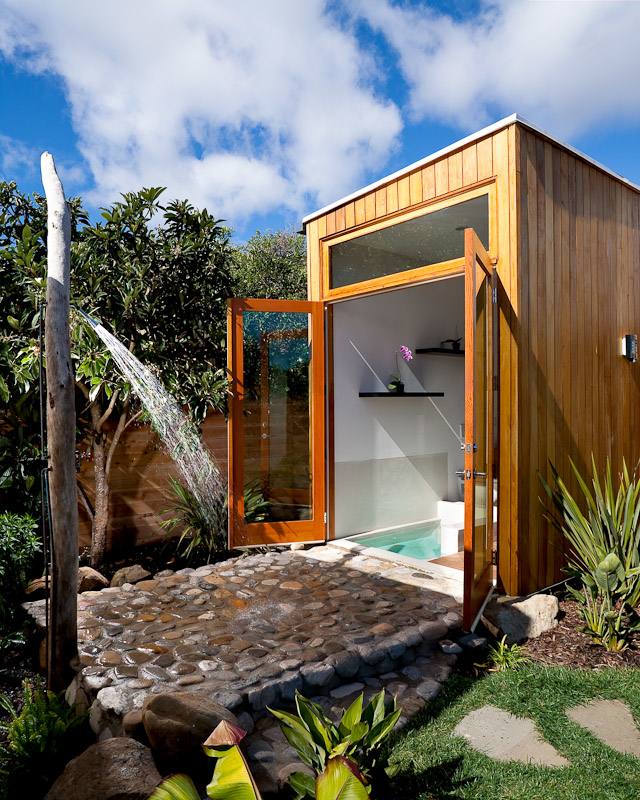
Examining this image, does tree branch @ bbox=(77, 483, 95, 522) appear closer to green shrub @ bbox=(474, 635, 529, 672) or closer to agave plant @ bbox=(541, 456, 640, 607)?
green shrub @ bbox=(474, 635, 529, 672)

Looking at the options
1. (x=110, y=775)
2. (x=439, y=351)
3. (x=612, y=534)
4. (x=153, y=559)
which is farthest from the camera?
(x=439, y=351)

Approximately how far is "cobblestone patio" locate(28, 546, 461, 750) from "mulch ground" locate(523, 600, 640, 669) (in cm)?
48

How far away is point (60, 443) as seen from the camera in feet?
8.93

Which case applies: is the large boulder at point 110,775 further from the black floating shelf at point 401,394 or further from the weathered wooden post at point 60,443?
the black floating shelf at point 401,394

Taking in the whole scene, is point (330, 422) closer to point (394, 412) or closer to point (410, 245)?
point (394, 412)

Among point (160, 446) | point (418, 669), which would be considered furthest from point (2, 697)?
point (160, 446)

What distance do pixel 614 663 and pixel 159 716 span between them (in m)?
2.39

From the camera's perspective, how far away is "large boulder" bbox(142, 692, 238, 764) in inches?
81.8

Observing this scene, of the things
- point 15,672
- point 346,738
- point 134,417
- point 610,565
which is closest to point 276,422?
point 134,417

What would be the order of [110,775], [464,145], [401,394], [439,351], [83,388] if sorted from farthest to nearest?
[439,351]
[401,394]
[83,388]
[464,145]
[110,775]

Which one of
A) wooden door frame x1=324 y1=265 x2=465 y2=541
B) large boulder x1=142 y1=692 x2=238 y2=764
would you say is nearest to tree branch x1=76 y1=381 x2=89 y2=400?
wooden door frame x1=324 y1=265 x2=465 y2=541

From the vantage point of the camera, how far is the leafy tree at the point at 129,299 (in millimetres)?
4273

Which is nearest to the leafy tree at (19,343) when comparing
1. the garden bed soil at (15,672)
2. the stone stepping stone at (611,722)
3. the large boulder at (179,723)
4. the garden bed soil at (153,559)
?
the garden bed soil at (153,559)

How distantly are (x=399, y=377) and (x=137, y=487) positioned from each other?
2.85 m
